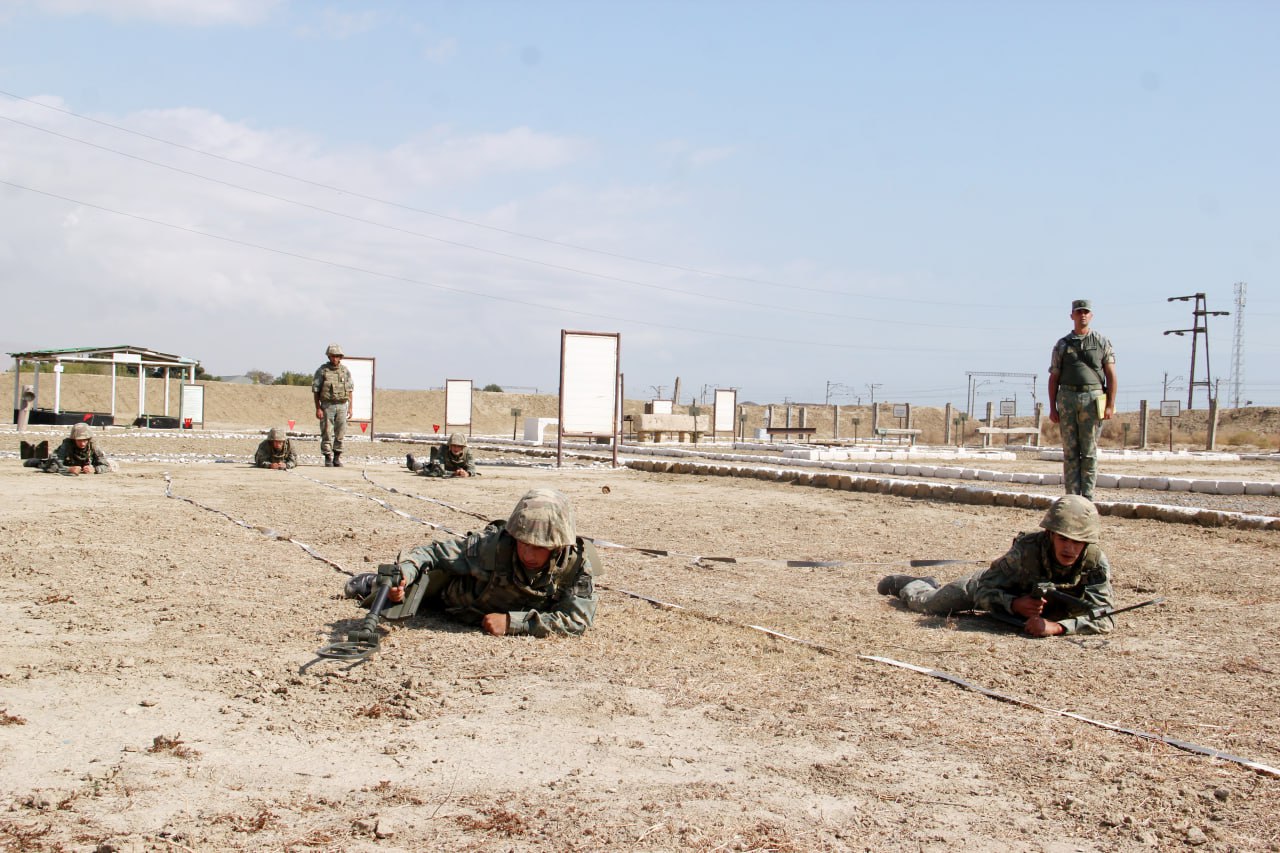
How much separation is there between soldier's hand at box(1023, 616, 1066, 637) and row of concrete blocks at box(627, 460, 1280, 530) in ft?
19.0

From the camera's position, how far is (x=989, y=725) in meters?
3.95

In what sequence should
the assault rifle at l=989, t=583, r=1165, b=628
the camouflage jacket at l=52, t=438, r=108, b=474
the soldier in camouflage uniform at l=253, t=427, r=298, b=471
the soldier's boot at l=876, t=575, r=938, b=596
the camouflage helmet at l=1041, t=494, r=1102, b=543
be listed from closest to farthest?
the camouflage helmet at l=1041, t=494, r=1102, b=543
the assault rifle at l=989, t=583, r=1165, b=628
the soldier's boot at l=876, t=575, r=938, b=596
the camouflage jacket at l=52, t=438, r=108, b=474
the soldier in camouflage uniform at l=253, t=427, r=298, b=471

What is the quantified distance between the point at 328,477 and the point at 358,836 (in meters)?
12.5

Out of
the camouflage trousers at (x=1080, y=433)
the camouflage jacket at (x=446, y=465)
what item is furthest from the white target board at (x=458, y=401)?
the camouflage trousers at (x=1080, y=433)

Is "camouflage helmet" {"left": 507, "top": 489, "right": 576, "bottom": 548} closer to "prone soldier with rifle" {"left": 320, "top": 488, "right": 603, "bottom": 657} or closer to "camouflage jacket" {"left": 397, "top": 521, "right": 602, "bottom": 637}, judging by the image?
"prone soldier with rifle" {"left": 320, "top": 488, "right": 603, "bottom": 657}

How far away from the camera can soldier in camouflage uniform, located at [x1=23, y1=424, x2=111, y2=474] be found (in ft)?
44.8

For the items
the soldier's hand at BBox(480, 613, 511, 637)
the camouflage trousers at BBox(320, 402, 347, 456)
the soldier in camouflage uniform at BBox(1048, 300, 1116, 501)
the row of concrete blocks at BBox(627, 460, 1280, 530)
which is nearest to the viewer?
the soldier's hand at BBox(480, 613, 511, 637)

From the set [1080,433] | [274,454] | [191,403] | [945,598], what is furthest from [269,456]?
[191,403]

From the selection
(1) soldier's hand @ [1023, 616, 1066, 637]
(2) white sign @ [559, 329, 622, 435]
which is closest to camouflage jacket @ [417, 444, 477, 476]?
(2) white sign @ [559, 329, 622, 435]

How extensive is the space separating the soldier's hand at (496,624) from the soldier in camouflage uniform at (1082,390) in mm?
6312

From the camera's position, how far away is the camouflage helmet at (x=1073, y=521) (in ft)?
18.1

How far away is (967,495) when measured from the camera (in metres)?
12.9

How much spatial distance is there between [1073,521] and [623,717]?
2.87 meters

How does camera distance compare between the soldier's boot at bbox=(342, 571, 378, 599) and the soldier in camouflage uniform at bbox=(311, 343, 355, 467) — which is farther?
the soldier in camouflage uniform at bbox=(311, 343, 355, 467)
